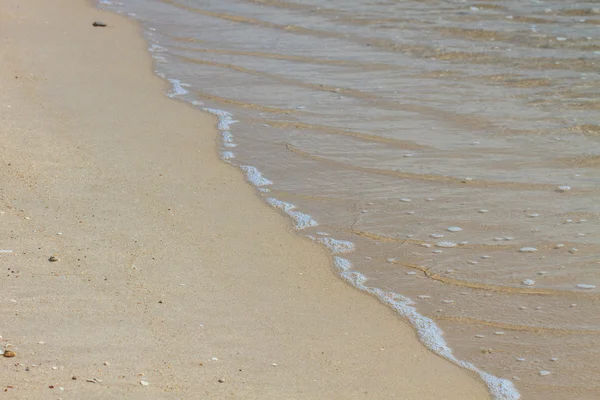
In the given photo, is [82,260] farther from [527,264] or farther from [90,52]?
[90,52]

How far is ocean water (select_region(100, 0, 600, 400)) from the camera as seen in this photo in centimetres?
446

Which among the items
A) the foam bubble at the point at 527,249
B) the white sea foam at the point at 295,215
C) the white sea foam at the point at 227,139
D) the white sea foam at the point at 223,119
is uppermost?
the white sea foam at the point at 223,119

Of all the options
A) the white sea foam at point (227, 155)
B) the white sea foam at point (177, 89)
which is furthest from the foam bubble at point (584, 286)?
the white sea foam at point (177, 89)

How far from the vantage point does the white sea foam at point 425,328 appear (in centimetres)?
387

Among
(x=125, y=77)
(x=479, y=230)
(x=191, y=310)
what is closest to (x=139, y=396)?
(x=191, y=310)

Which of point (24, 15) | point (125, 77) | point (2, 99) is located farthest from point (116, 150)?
point (24, 15)

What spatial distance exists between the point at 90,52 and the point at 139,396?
261 inches

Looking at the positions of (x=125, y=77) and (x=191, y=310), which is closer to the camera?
(x=191, y=310)

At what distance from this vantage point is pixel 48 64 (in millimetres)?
8773

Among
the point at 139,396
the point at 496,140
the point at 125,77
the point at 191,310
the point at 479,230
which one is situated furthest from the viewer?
the point at 125,77

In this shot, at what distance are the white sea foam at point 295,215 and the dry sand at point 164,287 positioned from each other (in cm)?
8

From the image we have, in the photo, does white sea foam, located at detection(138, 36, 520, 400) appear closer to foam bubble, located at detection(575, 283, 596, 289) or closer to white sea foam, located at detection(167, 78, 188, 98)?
foam bubble, located at detection(575, 283, 596, 289)

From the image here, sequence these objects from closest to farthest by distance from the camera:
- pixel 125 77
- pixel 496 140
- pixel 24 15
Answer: pixel 496 140
pixel 125 77
pixel 24 15

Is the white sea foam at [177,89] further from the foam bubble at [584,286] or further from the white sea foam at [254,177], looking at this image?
A: the foam bubble at [584,286]
